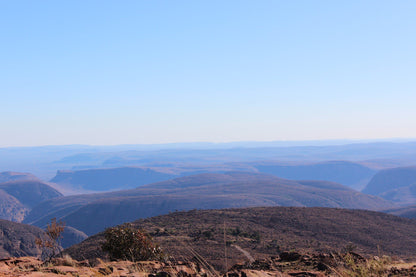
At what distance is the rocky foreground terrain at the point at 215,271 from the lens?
16.4 feet

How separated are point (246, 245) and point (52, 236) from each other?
12669 millimetres

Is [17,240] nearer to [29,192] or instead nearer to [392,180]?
[29,192]

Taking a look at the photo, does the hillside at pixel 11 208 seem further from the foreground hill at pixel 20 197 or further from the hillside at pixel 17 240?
the hillside at pixel 17 240

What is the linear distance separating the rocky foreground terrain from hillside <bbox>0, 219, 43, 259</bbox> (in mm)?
32181

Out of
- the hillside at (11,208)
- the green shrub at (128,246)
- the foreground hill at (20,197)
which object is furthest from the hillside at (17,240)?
the foreground hill at (20,197)

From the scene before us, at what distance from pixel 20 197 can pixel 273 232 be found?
460 feet

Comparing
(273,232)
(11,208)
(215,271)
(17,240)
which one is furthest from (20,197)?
(215,271)

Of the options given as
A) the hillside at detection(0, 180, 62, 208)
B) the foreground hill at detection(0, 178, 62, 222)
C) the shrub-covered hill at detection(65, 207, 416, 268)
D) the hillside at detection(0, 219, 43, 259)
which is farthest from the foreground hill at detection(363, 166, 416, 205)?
the hillside at detection(0, 219, 43, 259)

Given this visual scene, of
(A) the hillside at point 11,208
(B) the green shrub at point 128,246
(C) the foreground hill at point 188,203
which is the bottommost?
(A) the hillside at point 11,208

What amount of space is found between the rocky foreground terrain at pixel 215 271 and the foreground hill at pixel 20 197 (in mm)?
128247

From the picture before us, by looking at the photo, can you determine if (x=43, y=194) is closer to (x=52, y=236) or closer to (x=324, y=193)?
(x=324, y=193)

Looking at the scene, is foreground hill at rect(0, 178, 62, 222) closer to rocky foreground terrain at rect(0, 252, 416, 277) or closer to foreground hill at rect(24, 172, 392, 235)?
foreground hill at rect(24, 172, 392, 235)

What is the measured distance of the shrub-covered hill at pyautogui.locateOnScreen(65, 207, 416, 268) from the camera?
58.2 feet

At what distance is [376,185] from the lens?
169 metres
